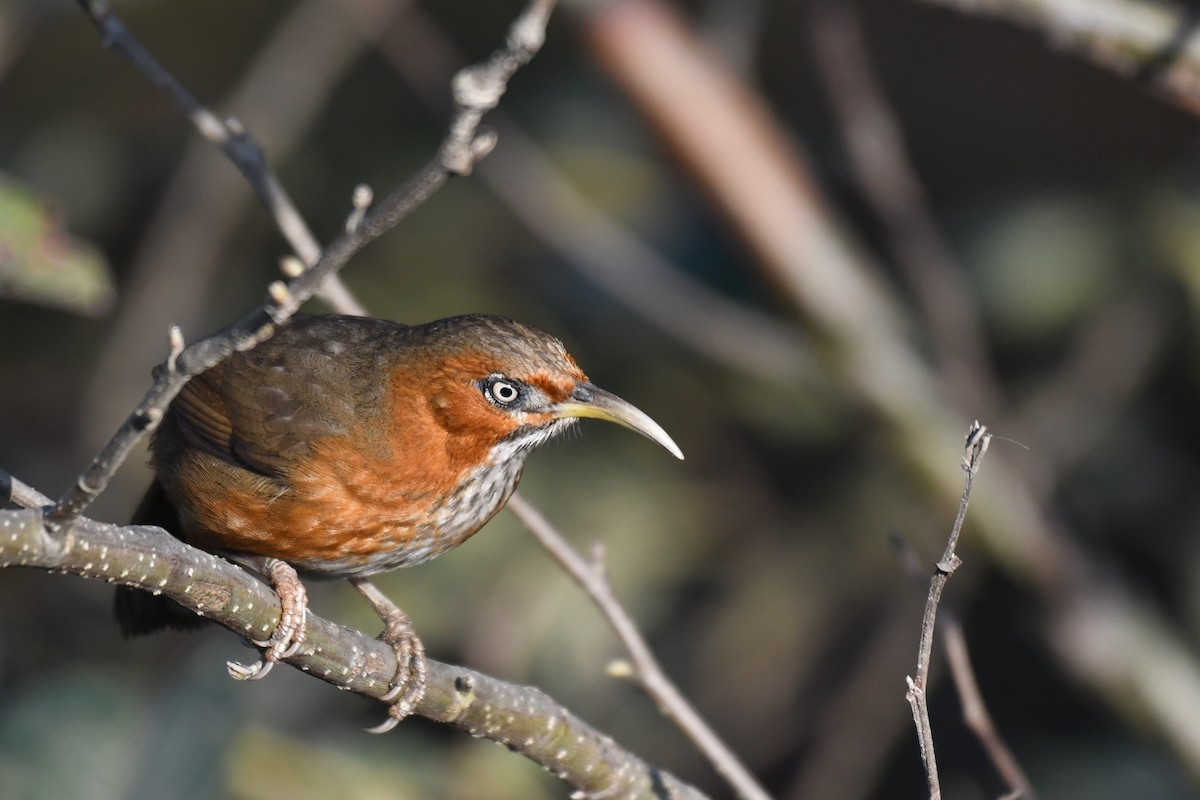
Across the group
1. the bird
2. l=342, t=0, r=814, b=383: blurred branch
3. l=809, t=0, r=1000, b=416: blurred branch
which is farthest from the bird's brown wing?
l=809, t=0, r=1000, b=416: blurred branch

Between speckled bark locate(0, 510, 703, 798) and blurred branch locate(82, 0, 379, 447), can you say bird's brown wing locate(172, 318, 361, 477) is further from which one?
blurred branch locate(82, 0, 379, 447)

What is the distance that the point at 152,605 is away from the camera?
11.8 feet

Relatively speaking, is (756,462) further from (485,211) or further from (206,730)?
(206,730)

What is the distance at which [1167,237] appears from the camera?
16.3 feet

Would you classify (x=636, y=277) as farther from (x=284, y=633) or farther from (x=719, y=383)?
(x=284, y=633)

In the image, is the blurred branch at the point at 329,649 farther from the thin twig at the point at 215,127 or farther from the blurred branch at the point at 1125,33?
the blurred branch at the point at 1125,33

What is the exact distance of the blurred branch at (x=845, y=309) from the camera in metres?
4.70

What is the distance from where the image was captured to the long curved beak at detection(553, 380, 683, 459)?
127 inches

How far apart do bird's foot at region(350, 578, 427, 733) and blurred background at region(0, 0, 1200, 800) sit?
31.1 inches

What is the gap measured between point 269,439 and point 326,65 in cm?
323

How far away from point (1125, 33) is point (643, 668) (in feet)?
6.94

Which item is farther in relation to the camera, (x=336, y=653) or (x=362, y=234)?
(x=336, y=653)

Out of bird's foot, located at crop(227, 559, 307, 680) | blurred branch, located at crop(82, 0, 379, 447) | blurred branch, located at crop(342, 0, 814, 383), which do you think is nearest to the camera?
bird's foot, located at crop(227, 559, 307, 680)

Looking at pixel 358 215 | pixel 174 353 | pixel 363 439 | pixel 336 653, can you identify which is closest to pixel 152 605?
pixel 363 439
